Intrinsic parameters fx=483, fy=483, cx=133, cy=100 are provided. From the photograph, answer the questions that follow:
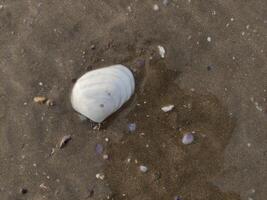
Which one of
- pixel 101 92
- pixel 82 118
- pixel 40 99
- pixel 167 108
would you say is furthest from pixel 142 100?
pixel 40 99

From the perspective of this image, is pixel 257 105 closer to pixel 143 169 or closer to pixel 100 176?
pixel 143 169

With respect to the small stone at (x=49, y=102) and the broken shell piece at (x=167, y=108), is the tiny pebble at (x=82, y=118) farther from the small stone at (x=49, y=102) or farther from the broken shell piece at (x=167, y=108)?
the broken shell piece at (x=167, y=108)

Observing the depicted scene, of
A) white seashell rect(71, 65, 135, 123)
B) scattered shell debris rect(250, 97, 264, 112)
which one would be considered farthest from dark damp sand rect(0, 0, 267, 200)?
white seashell rect(71, 65, 135, 123)

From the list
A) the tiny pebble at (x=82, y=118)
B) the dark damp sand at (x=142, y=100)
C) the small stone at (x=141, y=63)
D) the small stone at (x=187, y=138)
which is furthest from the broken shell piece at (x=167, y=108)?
the tiny pebble at (x=82, y=118)

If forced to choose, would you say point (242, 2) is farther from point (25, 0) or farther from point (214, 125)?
point (25, 0)

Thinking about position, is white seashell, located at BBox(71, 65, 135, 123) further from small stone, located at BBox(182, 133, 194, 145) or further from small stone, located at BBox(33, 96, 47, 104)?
small stone, located at BBox(182, 133, 194, 145)

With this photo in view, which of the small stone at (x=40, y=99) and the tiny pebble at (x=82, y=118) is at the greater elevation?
the small stone at (x=40, y=99)

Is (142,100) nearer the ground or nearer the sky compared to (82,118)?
nearer the sky
